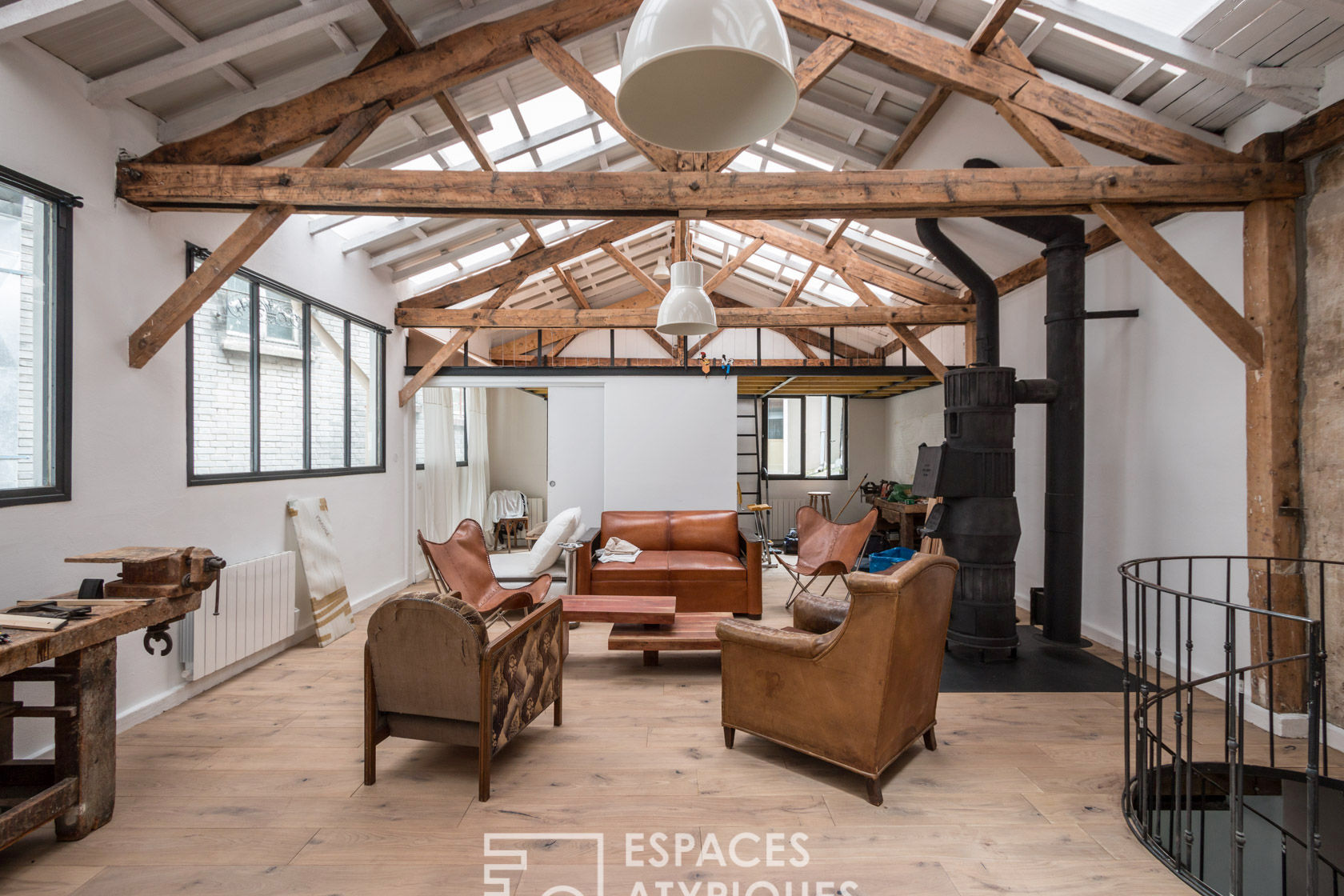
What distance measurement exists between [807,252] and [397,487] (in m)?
5.47

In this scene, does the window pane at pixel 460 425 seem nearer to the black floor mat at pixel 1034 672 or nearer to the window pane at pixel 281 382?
the window pane at pixel 281 382

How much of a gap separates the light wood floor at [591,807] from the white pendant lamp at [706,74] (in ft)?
8.23

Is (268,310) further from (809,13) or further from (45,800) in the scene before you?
(809,13)

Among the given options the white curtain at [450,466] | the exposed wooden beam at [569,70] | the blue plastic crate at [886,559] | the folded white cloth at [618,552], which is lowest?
the blue plastic crate at [886,559]

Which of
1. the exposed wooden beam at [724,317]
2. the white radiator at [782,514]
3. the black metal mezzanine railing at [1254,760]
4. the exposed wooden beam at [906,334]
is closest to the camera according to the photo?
the black metal mezzanine railing at [1254,760]

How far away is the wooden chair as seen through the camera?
2818 millimetres

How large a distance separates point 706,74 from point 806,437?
11.2m

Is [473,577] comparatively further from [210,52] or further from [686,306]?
[210,52]

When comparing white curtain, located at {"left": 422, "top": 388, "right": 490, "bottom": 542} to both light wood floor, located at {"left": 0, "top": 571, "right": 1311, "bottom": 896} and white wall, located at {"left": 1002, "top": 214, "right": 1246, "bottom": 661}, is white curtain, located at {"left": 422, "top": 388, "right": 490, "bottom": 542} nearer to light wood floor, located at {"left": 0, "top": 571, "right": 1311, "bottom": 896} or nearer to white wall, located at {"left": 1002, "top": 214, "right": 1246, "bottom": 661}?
light wood floor, located at {"left": 0, "top": 571, "right": 1311, "bottom": 896}

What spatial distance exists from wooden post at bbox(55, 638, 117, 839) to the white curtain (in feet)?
19.7

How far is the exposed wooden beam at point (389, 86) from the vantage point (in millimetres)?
3898

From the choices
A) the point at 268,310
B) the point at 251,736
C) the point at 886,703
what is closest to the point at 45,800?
the point at 251,736

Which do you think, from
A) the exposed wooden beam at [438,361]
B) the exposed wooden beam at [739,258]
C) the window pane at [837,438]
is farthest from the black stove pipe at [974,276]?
the window pane at [837,438]

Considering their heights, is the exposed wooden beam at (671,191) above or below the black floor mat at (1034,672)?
above
